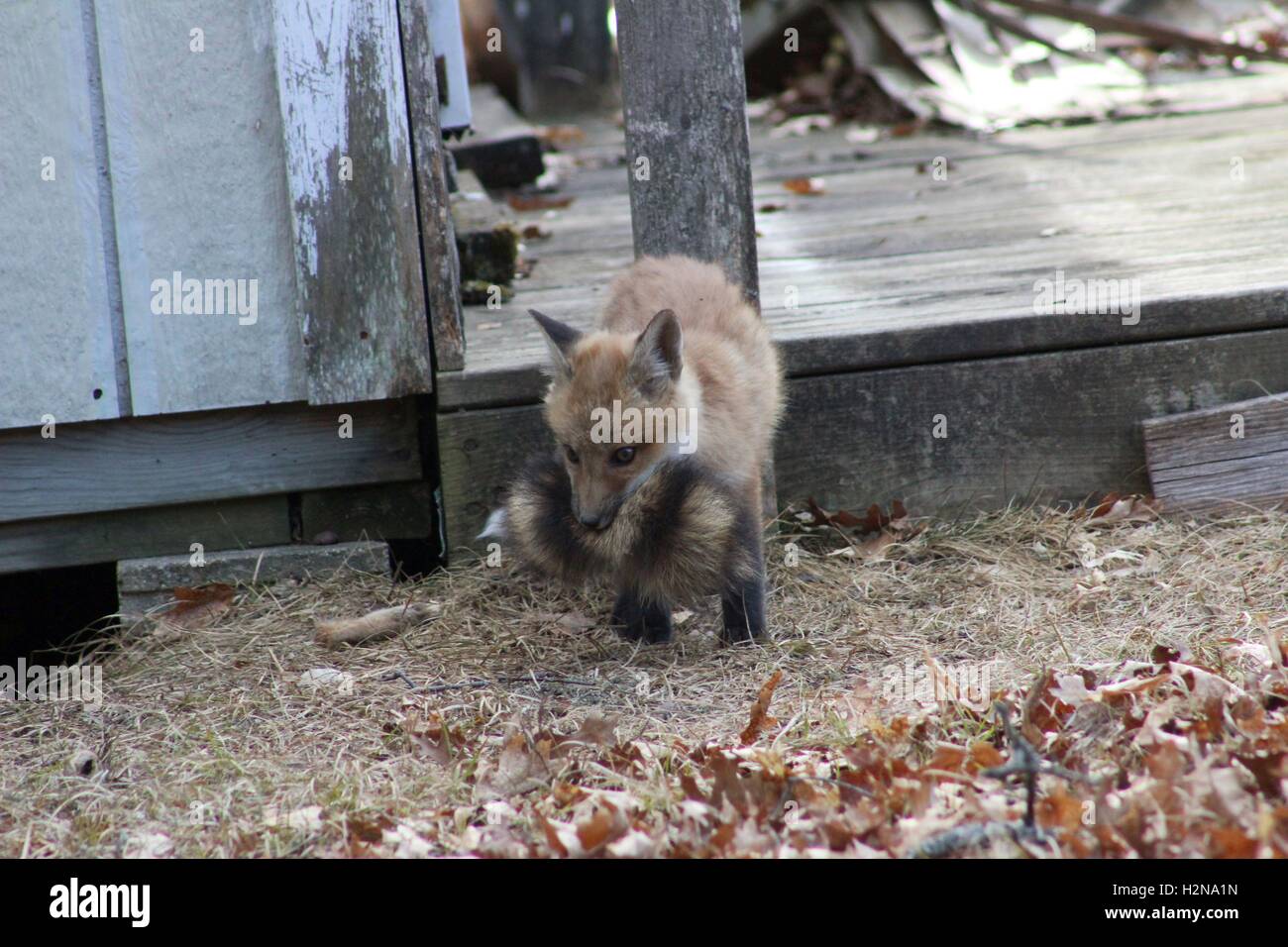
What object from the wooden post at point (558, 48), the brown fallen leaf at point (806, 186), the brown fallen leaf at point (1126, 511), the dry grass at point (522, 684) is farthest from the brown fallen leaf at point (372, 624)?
the wooden post at point (558, 48)

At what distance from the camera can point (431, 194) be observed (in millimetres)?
4707

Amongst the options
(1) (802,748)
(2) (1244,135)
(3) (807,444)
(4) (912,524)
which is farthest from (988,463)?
(2) (1244,135)

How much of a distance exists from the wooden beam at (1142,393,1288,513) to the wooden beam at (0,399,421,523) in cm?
297

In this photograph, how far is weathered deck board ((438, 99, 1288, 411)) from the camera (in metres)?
4.92

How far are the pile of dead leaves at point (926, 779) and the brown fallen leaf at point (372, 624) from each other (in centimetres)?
80

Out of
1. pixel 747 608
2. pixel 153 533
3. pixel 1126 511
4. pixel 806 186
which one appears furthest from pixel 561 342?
pixel 806 186

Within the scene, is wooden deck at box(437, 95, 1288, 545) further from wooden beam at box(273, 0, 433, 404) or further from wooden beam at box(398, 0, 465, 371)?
wooden beam at box(273, 0, 433, 404)

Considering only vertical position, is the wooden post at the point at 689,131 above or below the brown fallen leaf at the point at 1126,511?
above

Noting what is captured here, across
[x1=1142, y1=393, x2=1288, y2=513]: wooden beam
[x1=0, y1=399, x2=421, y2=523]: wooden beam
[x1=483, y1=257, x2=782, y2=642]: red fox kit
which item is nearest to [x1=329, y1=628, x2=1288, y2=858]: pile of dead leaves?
[x1=483, y1=257, x2=782, y2=642]: red fox kit

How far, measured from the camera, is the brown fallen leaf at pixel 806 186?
8.34 meters

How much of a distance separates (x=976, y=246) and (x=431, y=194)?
2.98 m

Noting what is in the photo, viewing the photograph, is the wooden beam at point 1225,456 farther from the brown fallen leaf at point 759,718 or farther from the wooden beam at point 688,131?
the brown fallen leaf at point 759,718

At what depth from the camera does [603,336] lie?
4.17 m

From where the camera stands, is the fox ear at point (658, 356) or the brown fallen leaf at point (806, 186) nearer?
the fox ear at point (658, 356)
